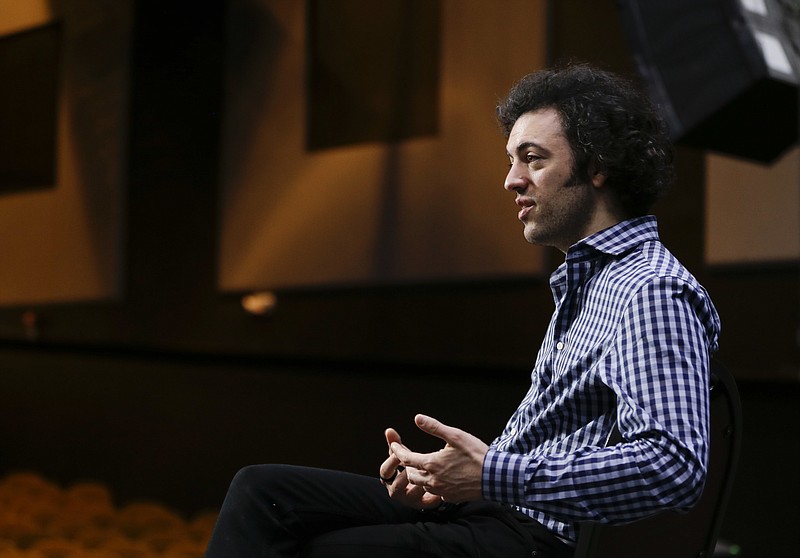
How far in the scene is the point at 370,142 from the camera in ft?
11.9

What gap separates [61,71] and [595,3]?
101 inches

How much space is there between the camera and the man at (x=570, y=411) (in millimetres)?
1041

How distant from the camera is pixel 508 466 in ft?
3.51

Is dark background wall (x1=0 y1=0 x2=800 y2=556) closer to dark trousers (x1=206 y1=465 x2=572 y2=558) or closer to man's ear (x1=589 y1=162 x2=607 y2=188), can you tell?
man's ear (x1=589 y1=162 x2=607 y2=188)

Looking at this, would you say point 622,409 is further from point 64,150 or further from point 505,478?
point 64,150

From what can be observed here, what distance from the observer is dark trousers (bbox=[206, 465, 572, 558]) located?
3.95ft

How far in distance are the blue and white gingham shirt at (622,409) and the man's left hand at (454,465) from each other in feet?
0.05

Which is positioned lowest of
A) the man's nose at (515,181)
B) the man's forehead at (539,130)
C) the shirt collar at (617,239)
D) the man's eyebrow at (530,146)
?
the shirt collar at (617,239)

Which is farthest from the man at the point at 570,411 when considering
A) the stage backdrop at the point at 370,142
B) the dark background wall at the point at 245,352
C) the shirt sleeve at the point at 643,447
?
the stage backdrop at the point at 370,142

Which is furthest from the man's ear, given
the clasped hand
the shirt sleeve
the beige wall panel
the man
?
the beige wall panel

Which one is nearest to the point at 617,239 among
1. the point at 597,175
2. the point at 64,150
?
the point at 597,175

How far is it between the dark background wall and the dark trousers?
171 cm

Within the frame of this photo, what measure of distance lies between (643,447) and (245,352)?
297 cm

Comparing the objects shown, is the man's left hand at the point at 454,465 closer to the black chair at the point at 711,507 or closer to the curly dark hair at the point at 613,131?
the black chair at the point at 711,507
